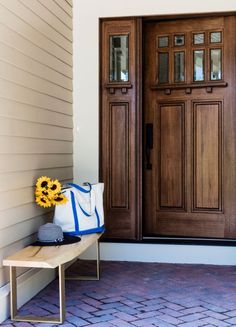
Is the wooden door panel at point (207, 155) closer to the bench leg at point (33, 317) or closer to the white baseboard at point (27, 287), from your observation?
the white baseboard at point (27, 287)

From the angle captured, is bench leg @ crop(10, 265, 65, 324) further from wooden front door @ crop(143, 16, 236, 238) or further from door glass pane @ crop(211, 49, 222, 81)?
door glass pane @ crop(211, 49, 222, 81)

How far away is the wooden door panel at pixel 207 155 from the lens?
448 cm

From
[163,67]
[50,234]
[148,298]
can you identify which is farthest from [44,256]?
[163,67]

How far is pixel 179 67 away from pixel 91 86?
871 millimetres

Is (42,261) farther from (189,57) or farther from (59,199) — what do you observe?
(189,57)

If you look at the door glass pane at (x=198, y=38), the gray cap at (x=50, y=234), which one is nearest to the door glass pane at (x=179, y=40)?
the door glass pane at (x=198, y=38)

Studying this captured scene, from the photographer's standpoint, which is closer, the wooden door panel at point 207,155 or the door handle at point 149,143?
the wooden door panel at point 207,155

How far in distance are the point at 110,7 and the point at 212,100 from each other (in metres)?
1.32

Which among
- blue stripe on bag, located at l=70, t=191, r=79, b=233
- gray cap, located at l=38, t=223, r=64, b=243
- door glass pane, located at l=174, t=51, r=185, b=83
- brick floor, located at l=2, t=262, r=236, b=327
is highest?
door glass pane, located at l=174, t=51, r=185, b=83

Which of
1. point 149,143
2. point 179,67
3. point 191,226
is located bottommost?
point 191,226

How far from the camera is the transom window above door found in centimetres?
445

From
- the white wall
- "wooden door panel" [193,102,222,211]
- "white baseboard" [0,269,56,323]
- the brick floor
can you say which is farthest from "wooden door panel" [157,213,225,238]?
"white baseboard" [0,269,56,323]

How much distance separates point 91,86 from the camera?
4.52 metres

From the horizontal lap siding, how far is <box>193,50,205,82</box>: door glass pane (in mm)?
1203
